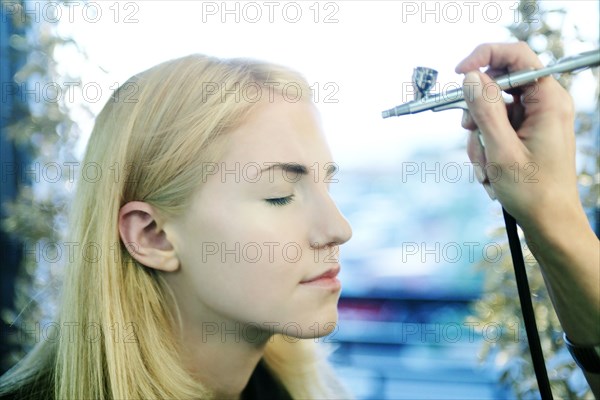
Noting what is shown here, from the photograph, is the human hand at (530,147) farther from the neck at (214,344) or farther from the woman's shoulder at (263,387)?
the woman's shoulder at (263,387)

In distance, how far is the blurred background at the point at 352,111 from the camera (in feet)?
4.84

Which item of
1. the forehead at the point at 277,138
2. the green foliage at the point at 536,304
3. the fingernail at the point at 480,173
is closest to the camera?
the fingernail at the point at 480,173

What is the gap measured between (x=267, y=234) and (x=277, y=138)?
0.48 feet

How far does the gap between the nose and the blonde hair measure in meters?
0.18

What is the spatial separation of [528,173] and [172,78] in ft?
1.79

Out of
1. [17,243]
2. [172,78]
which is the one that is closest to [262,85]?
[172,78]

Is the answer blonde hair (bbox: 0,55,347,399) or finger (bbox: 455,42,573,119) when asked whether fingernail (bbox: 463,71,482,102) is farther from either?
blonde hair (bbox: 0,55,347,399)

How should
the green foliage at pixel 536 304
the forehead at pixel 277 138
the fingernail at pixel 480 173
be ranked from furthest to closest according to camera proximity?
the green foliage at pixel 536 304 < the forehead at pixel 277 138 < the fingernail at pixel 480 173

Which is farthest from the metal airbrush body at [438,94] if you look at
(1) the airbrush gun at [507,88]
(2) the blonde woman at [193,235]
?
(2) the blonde woman at [193,235]

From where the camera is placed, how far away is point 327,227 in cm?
92

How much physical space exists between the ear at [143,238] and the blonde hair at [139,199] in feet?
0.05

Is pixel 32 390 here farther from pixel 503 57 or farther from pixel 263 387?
pixel 503 57

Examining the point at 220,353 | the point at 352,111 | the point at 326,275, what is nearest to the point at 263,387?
the point at 220,353

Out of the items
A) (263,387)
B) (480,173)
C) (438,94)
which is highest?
(438,94)
